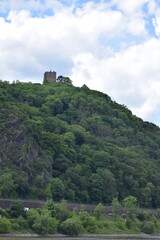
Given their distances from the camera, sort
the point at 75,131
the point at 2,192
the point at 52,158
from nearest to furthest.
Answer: the point at 2,192 < the point at 52,158 < the point at 75,131

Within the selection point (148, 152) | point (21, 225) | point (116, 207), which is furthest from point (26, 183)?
point (148, 152)

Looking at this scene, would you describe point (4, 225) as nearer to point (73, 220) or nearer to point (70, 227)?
A: point (70, 227)

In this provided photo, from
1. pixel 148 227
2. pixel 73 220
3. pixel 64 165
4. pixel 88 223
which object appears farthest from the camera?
pixel 64 165

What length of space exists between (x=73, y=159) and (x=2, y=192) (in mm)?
42240

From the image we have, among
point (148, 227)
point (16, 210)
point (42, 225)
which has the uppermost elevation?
point (16, 210)

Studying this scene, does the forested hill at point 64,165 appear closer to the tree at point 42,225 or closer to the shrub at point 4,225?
the tree at point 42,225

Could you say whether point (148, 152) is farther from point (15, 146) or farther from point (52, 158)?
point (15, 146)

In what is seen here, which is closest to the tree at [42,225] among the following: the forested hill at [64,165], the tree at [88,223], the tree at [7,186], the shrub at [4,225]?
the shrub at [4,225]

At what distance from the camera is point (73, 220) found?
313 feet

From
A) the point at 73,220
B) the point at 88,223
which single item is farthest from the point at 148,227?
the point at 73,220

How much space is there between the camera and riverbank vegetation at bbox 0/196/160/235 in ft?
289

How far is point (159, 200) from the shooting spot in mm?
155375

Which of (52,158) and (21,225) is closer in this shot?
(21,225)

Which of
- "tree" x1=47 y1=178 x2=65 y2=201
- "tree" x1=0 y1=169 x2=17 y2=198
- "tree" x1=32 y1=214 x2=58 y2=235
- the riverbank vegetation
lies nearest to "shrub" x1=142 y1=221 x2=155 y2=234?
the riverbank vegetation
